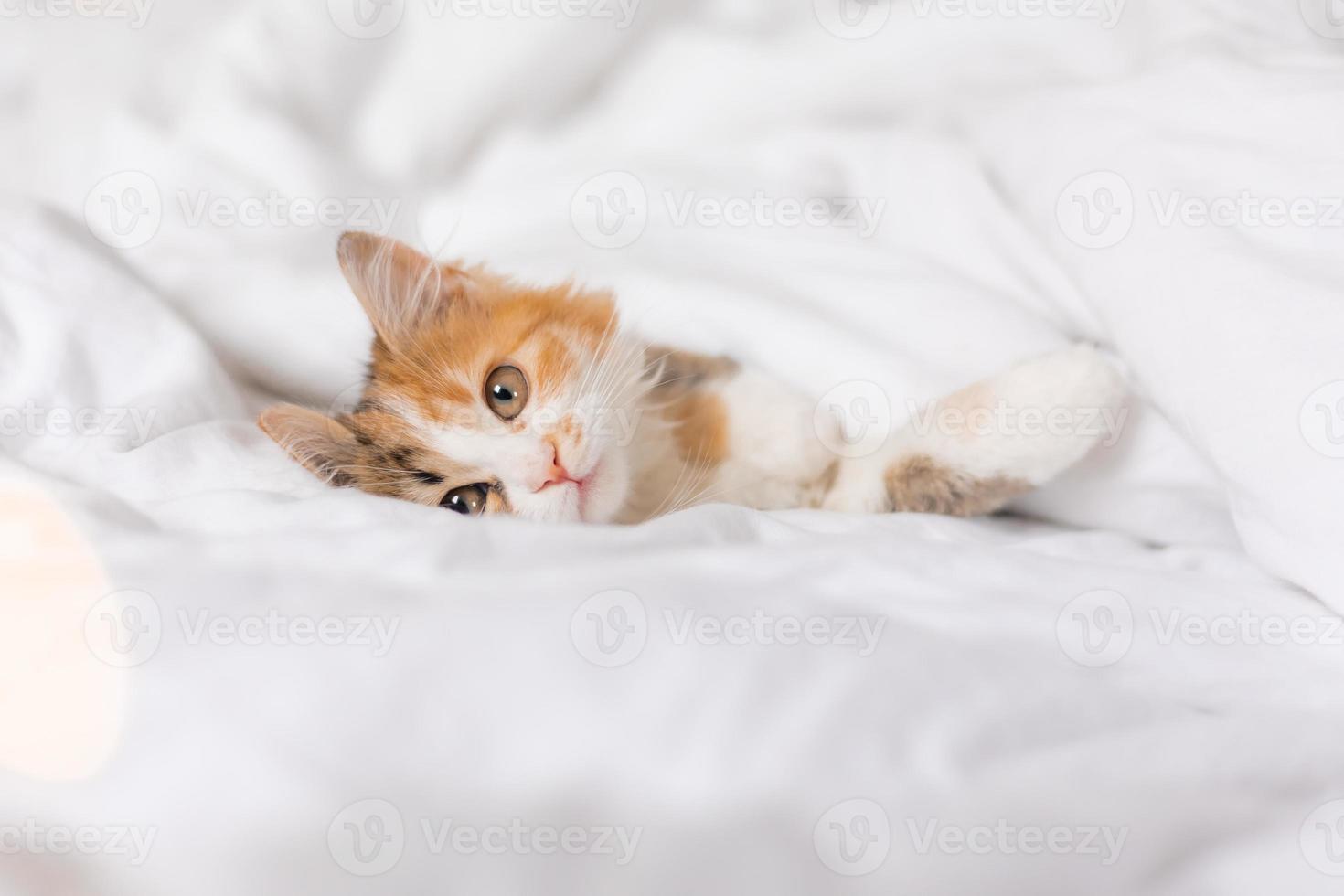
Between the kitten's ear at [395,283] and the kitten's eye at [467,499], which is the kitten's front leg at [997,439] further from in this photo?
the kitten's ear at [395,283]

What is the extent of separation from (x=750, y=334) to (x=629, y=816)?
912 mm

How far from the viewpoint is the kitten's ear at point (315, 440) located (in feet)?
4.08

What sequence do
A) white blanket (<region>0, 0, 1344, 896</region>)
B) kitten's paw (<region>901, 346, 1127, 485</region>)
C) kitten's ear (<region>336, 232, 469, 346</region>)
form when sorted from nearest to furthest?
white blanket (<region>0, 0, 1344, 896</region>) → kitten's paw (<region>901, 346, 1127, 485</region>) → kitten's ear (<region>336, 232, 469, 346</region>)

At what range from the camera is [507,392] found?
4.32 feet

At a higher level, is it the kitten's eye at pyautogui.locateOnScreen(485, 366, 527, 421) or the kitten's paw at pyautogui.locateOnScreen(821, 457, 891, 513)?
the kitten's eye at pyautogui.locateOnScreen(485, 366, 527, 421)

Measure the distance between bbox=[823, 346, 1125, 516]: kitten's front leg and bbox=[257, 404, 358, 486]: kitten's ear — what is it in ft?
2.66

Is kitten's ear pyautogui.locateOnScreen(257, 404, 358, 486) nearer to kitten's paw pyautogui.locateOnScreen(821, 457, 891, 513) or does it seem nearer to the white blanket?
the white blanket

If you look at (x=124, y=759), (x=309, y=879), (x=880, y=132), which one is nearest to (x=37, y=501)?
(x=124, y=759)

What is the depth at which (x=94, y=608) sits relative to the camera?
0.82 meters

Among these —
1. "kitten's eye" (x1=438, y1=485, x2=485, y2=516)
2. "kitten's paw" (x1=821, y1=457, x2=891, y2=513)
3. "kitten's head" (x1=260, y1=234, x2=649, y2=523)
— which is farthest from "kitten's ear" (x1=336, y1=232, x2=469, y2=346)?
"kitten's paw" (x1=821, y1=457, x2=891, y2=513)

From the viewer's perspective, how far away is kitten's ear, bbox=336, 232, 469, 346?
50.9 inches

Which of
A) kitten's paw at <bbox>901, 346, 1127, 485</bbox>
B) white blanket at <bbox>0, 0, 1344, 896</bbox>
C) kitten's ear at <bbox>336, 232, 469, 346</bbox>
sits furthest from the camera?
kitten's ear at <bbox>336, 232, 469, 346</bbox>

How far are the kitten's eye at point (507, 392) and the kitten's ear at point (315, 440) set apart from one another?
0.77ft

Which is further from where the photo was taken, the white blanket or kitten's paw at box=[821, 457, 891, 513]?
kitten's paw at box=[821, 457, 891, 513]
